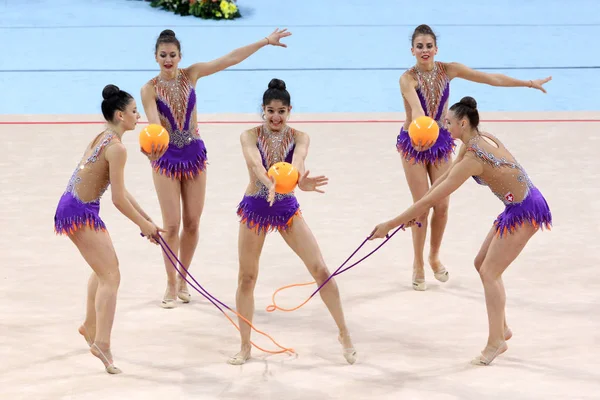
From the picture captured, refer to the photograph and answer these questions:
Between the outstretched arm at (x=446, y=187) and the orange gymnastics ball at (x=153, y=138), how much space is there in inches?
53.2

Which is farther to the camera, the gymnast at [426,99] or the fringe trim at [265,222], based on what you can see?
the gymnast at [426,99]

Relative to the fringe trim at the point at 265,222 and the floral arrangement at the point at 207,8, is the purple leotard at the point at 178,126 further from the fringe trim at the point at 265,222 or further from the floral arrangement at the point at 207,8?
the floral arrangement at the point at 207,8

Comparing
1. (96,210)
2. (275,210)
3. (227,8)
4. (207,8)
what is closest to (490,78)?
(275,210)

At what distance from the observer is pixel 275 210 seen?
5.12 m

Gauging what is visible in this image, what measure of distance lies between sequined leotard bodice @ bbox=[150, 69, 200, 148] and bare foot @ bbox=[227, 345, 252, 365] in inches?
60.4

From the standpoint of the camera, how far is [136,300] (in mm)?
6230

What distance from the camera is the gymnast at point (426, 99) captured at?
6242mm

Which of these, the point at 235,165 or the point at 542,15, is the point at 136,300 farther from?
the point at 542,15

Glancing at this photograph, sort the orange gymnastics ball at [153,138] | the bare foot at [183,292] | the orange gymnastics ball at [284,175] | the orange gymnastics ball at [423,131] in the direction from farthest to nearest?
the bare foot at [183,292], the orange gymnastics ball at [423,131], the orange gymnastics ball at [153,138], the orange gymnastics ball at [284,175]

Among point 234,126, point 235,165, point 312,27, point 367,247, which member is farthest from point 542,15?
point 367,247

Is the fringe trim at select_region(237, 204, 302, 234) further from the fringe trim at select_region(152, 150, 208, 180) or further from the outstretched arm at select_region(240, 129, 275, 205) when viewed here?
the fringe trim at select_region(152, 150, 208, 180)

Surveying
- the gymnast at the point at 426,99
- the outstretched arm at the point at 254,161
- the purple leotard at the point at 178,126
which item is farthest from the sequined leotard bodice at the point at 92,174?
the gymnast at the point at 426,99

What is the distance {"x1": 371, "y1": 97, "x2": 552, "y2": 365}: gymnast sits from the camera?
5.05 metres

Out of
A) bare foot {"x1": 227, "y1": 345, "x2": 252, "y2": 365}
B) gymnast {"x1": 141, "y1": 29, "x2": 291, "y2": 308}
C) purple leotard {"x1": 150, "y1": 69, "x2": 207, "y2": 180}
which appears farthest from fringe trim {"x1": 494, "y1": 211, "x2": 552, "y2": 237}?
purple leotard {"x1": 150, "y1": 69, "x2": 207, "y2": 180}
